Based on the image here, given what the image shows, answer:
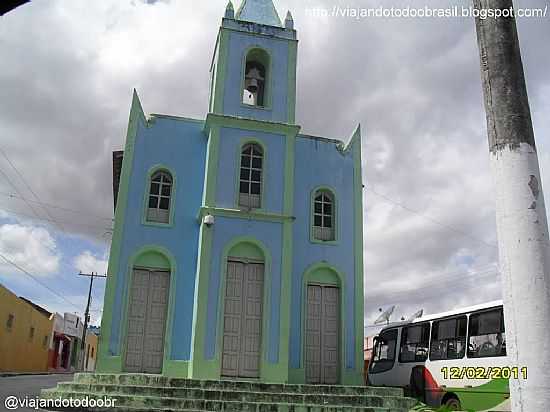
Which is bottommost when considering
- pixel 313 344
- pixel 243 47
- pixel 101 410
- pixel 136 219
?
pixel 101 410

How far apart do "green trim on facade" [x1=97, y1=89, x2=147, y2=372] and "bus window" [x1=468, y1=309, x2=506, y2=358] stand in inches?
317

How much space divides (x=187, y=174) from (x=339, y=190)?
13.2 ft

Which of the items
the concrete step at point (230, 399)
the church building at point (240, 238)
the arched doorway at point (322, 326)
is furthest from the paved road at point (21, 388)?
the arched doorway at point (322, 326)

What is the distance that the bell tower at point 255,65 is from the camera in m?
13.8

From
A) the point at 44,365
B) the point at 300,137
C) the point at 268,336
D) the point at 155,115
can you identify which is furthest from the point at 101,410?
the point at 44,365

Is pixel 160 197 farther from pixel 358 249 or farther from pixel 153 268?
pixel 358 249

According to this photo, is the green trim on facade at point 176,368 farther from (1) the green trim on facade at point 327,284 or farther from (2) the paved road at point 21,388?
(2) the paved road at point 21,388

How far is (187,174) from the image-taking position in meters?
13.5

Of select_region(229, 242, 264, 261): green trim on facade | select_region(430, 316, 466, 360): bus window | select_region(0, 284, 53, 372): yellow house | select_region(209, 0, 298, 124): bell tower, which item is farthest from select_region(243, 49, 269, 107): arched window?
select_region(0, 284, 53, 372): yellow house

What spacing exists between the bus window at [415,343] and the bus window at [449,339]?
0.35 metres

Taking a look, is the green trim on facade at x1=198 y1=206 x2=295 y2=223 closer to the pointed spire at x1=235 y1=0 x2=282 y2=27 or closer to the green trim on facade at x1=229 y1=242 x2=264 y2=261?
the green trim on facade at x1=229 y1=242 x2=264 y2=261

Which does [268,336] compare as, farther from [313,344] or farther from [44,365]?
[44,365]

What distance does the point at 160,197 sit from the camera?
13.3 meters

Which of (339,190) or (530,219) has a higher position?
(339,190)
